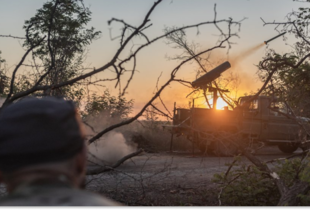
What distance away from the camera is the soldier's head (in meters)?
1.06

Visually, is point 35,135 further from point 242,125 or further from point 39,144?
point 242,125

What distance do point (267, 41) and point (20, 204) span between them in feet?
25.3

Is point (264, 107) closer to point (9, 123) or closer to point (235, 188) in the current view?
point (235, 188)

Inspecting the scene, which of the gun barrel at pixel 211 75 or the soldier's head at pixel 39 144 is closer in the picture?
the soldier's head at pixel 39 144

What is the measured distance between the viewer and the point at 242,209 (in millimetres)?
5453

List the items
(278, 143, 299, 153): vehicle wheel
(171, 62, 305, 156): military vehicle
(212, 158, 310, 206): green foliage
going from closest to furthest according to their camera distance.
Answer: (212, 158, 310, 206): green foliage, (171, 62, 305, 156): military vehicle, (278, 143, 299, 153): vehicle wheel

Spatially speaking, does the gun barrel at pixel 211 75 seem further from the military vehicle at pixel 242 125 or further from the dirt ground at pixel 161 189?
the military vehicle at pixel 242 125

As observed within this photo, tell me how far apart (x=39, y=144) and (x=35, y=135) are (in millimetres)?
30

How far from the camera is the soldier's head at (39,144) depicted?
1.06 m

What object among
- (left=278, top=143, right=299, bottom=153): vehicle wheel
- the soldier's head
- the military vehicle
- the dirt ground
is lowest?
the dirt ground

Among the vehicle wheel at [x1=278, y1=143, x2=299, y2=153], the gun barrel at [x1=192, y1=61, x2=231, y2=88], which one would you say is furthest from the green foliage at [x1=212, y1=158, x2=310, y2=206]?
the vehicle wheel at [x1=278, y1=143, x2=299, y2=153]

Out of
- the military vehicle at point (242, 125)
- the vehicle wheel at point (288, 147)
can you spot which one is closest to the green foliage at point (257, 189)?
the military vehicle at point (242, 125)

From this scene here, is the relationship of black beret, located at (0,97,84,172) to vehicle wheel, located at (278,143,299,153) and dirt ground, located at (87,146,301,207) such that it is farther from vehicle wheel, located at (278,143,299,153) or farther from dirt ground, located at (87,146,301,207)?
vehicle wheel, located at (278,143,299,153)

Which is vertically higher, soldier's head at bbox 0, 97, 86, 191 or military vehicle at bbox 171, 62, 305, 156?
military vehicle at bbox 171, 62, 305, 156
